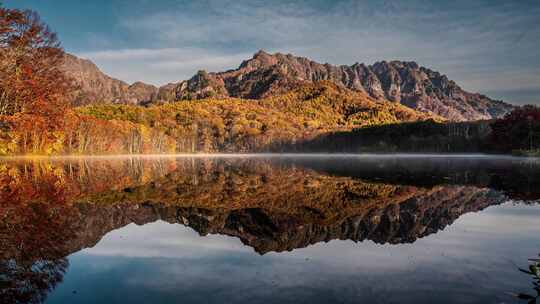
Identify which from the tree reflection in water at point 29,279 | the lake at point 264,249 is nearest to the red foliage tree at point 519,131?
the lake at point 264,249

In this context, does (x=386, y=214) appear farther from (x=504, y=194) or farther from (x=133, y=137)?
(x=133, y=137)

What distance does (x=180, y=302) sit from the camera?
544 cm

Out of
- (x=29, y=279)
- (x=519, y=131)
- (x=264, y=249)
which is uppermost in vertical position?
(x=519, y=131)

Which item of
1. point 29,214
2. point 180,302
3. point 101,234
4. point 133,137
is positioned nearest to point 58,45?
point 29,214

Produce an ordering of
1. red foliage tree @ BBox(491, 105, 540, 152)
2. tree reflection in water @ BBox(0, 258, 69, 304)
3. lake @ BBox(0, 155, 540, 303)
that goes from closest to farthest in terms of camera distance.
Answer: tree reflection in water @ BBox(0, 258, 69, 304) → lake @ BBox(0, 155, 540, 303) → red foliage tree @ BBox(491, 105, 540, 152)

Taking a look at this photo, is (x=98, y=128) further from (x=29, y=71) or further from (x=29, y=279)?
(x=29, y=279)

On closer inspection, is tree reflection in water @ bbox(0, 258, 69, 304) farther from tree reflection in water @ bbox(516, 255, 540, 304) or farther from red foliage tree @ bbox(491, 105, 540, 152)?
red foliage tree @ bbox(491, 105, 540, 152)

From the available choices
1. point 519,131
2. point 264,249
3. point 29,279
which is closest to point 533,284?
point 264,249

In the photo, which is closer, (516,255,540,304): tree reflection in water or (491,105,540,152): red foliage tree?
(516,255,540,304): tree reflection in water

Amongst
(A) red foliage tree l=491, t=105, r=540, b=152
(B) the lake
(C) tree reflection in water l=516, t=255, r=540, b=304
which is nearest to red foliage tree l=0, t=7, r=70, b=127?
(B) the lake

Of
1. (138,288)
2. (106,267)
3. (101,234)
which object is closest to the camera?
(138,288)

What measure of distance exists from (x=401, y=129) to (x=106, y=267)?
185m

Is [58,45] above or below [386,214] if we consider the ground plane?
above

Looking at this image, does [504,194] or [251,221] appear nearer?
[251,221]
